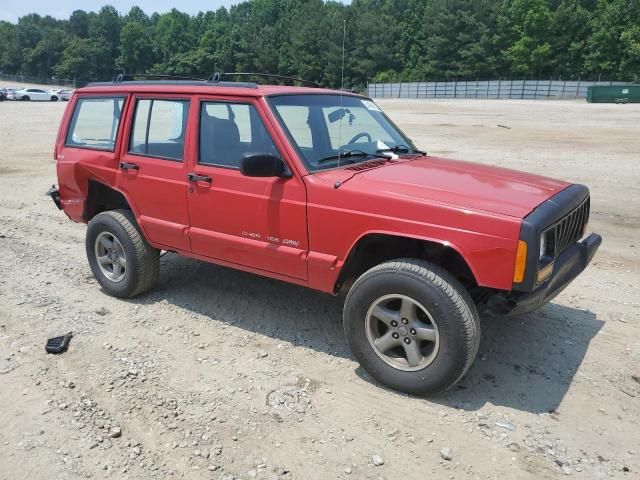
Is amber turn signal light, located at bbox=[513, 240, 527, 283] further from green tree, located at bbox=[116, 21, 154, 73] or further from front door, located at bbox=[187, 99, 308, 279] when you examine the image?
green tree, located at bbox=[116, 21, 154, 73]

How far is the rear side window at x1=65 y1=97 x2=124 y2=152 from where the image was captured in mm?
5043

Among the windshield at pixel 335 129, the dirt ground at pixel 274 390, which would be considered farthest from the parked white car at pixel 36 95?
the windshield at pixel 335 129

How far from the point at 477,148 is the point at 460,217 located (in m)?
13.3

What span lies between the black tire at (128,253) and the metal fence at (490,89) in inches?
2420

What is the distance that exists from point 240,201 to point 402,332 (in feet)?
5.07

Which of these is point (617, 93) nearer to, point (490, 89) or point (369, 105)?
point (490, 89)

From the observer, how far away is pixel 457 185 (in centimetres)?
364

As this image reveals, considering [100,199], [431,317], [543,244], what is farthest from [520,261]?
[100,199]

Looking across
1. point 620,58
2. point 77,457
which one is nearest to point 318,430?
point 77,457

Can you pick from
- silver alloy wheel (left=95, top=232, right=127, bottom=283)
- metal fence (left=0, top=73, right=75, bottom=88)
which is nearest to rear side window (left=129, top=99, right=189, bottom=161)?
silver alloy wheel (left=95, top=232, right=127, bottom=283)

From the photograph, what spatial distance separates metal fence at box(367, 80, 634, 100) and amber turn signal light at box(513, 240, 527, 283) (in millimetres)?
61896

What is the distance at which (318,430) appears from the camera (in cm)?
330

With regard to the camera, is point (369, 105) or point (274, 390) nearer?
point (274, 390)

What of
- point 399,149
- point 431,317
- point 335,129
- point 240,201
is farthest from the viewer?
point 399,149
